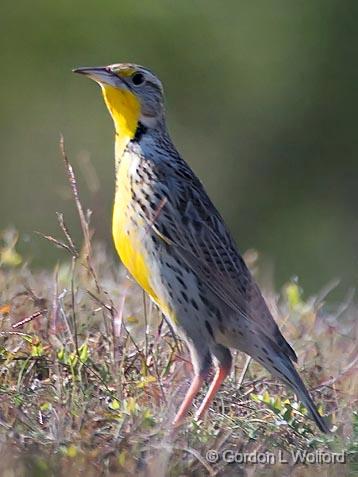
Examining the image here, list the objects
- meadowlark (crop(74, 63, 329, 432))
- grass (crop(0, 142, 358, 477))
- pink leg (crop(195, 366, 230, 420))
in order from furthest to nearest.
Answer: meadowlark (crop(74, 63, 329, 432))
pink leg (crop(195, 366, 230, 420))
grass (crop(0, 142, 358, 477))

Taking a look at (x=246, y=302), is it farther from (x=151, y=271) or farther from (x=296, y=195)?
(x=296, y=195)

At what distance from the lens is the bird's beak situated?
6414 mm

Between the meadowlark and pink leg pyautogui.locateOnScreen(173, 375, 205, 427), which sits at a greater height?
the meadowlark

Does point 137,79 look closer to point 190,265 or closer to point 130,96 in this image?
point 130,96

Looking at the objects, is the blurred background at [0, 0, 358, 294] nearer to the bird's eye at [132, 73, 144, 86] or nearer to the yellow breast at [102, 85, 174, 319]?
the bird's eye at [132, 73, 144, 86]

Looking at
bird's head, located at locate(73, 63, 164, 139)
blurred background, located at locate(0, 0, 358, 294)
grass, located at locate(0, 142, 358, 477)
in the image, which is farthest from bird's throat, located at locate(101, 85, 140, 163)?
blurred background, located at locate(0, 0, 358, 294)

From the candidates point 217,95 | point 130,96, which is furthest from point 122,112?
point 217,95

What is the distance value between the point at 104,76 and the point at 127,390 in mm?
1321

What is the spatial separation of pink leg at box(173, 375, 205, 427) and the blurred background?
9.81 metres

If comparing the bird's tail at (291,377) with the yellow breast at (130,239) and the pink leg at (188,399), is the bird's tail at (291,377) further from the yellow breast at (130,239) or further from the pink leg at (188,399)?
the yellow breast at (130,239)

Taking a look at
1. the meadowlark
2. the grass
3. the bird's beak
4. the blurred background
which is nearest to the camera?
the grass

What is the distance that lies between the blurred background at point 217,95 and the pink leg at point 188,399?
981 cm

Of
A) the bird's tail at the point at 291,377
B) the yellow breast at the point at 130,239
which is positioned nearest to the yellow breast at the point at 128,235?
the yellow breast at the point at 130,239

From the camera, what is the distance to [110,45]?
61.6 ft
